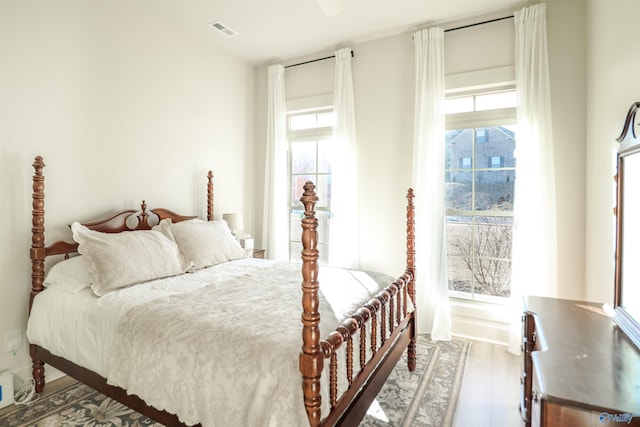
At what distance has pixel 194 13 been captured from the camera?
3.11 m

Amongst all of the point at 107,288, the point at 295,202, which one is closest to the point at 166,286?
the point at 107,288

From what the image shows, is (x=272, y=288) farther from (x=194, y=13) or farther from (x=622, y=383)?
(x=194, y=13)

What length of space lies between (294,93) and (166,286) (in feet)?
9.17

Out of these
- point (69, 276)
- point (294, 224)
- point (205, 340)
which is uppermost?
point (294, 224)

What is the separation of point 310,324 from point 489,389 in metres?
1.80

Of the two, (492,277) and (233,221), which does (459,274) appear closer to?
(492,277)

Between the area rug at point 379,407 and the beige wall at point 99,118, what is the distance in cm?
46

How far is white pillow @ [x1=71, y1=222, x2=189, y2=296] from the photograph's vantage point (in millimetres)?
2152

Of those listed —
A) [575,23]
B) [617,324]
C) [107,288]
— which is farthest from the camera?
[575,23]

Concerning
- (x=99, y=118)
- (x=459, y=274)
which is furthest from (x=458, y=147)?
(x=99, y=118)

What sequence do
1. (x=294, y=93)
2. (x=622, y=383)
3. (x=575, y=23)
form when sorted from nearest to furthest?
(x=622, y=383) < (x=575, y=23) < (x=294, y=93)

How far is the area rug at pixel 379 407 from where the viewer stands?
1.95 meters

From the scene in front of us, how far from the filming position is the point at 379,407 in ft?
6.88

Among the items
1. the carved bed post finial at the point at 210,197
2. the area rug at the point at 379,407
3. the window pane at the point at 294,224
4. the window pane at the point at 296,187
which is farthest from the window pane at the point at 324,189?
the area rug at the point at 379,407
